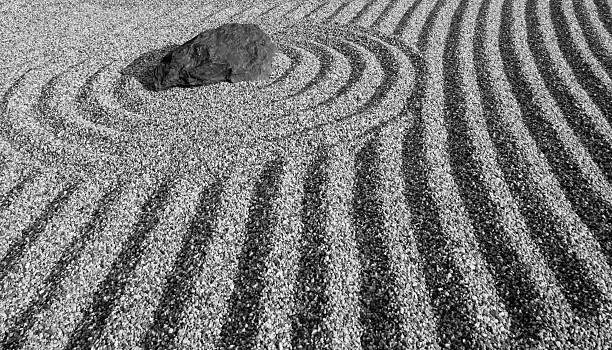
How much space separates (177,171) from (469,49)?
721 cm

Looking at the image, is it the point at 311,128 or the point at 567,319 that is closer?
the point at 567,319

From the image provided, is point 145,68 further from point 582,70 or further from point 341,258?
point 582,70

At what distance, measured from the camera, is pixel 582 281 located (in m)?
5.16

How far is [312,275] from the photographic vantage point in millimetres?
5301

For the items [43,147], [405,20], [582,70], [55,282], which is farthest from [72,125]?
[582,70]

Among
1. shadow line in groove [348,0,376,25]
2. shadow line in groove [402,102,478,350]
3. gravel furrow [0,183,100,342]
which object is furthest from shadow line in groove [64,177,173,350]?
shadow line in groove [348,0,376,25]

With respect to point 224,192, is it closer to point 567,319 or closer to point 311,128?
point 311,128

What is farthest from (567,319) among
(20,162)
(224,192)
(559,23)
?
(559,23)

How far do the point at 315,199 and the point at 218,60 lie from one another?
427 centimetres

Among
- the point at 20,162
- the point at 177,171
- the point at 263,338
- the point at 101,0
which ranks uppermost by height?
the point at 101,0

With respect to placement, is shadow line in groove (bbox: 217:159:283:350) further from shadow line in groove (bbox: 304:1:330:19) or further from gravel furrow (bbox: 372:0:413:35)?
shadow line in groove (bbox: 304:1:330:19)

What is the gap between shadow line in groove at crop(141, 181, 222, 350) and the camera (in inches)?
185

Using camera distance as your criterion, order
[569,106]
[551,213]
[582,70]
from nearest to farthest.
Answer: [551,213]
[569,106]
[582,70]

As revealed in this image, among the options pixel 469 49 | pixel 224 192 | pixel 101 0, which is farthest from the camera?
pixel 101 0
